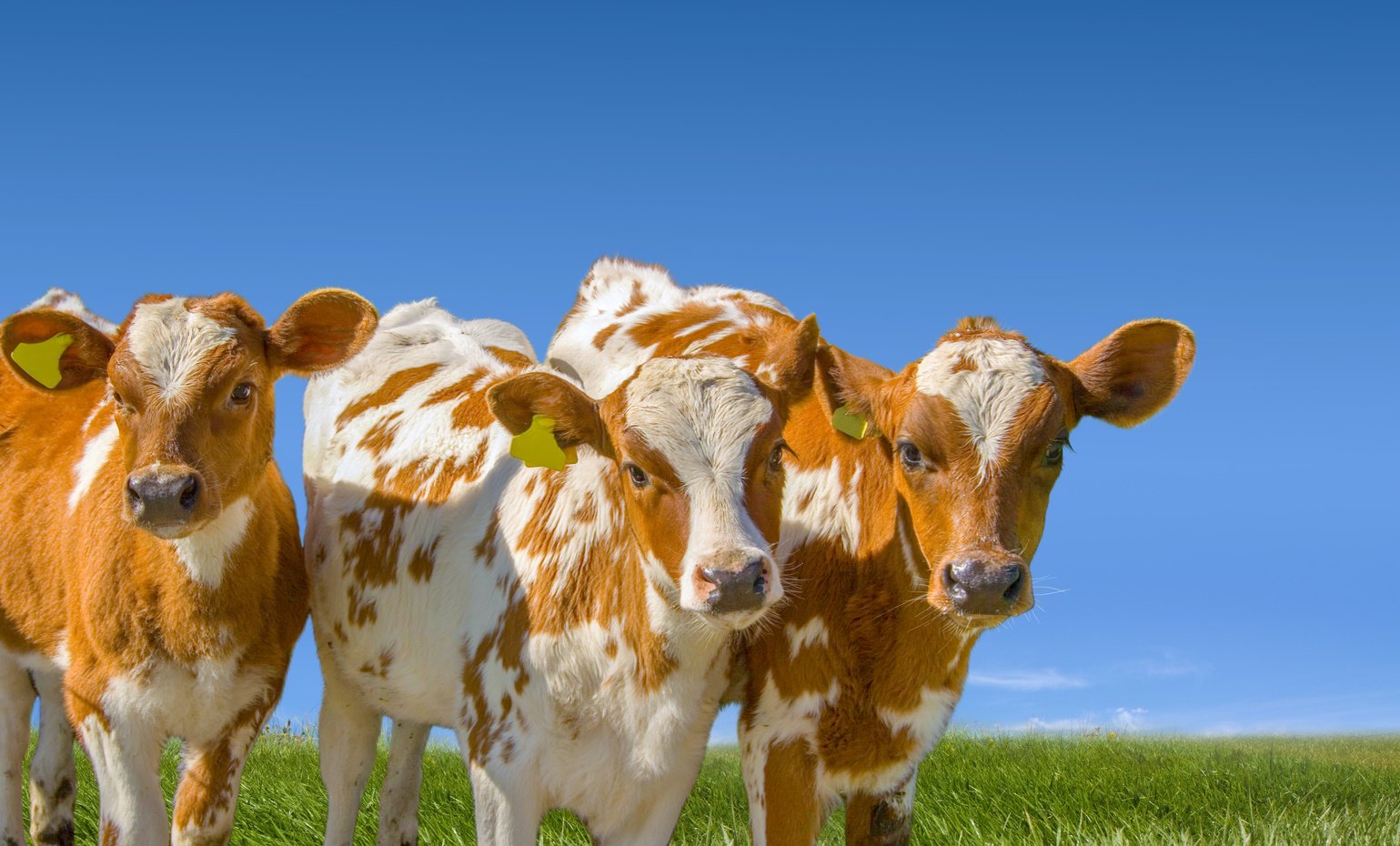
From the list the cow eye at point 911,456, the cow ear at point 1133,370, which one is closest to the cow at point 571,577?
the cow eye at point 911,456

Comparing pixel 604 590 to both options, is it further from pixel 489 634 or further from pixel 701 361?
pixel 701 361

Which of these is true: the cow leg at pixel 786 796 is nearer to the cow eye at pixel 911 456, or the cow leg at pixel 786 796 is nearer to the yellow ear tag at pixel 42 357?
the cow eye at pixel 911 456

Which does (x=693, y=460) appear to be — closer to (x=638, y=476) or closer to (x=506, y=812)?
(x=638, y=476)

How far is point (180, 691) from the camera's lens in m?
6.54

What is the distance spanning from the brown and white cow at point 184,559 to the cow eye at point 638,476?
1939 millimetres

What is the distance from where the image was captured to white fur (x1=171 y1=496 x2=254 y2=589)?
6.51 m

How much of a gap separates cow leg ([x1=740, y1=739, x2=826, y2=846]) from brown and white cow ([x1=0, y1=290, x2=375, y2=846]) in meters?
2.58

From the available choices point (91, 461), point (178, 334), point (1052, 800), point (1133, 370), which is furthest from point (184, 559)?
point (1052, 800)

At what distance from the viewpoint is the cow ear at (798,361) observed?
5977 mm

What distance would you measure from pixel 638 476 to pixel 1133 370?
2396 millimetres

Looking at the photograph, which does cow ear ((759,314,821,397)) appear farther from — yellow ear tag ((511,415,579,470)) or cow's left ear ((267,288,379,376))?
cow's left ear ((267,288,379,376))

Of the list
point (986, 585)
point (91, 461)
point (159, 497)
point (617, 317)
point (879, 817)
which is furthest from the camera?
point (617, 317)

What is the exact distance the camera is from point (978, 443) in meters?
5.41

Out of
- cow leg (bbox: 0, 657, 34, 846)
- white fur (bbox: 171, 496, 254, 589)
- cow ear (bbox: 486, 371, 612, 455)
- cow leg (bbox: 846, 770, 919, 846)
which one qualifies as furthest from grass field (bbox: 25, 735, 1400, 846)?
cow ear (bbox: 486, 371, 612, 455)
